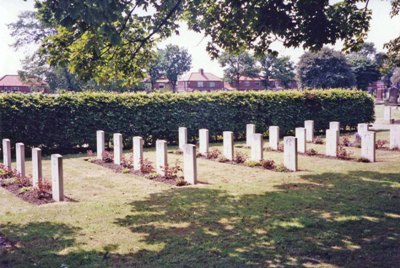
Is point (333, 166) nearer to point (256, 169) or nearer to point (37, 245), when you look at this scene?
point (256, 169)

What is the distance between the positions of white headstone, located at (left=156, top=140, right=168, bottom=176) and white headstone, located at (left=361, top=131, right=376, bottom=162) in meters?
7.84

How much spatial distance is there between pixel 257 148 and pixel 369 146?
14.2ft

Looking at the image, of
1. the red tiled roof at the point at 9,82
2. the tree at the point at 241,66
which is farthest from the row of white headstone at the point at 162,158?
the red tiled roof at the point at 9,82

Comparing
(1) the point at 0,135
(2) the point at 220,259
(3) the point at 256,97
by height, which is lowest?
(2) the point at 220,259

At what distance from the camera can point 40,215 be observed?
8820mm

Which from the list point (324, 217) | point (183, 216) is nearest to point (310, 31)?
point (324, 217)

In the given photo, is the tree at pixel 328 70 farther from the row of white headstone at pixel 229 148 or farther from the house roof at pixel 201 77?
the row of white headstone at pixel 229 148

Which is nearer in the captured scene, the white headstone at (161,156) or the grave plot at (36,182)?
the grave plot at (36,182)

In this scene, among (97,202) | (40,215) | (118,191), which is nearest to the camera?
(40,215)

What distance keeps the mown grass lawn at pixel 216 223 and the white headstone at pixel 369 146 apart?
8.02 feet

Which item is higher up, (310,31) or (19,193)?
(310,31)

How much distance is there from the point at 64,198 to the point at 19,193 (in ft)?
5.21

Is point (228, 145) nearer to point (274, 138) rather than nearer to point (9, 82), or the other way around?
point (274, 138)

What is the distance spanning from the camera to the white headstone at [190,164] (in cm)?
1205
